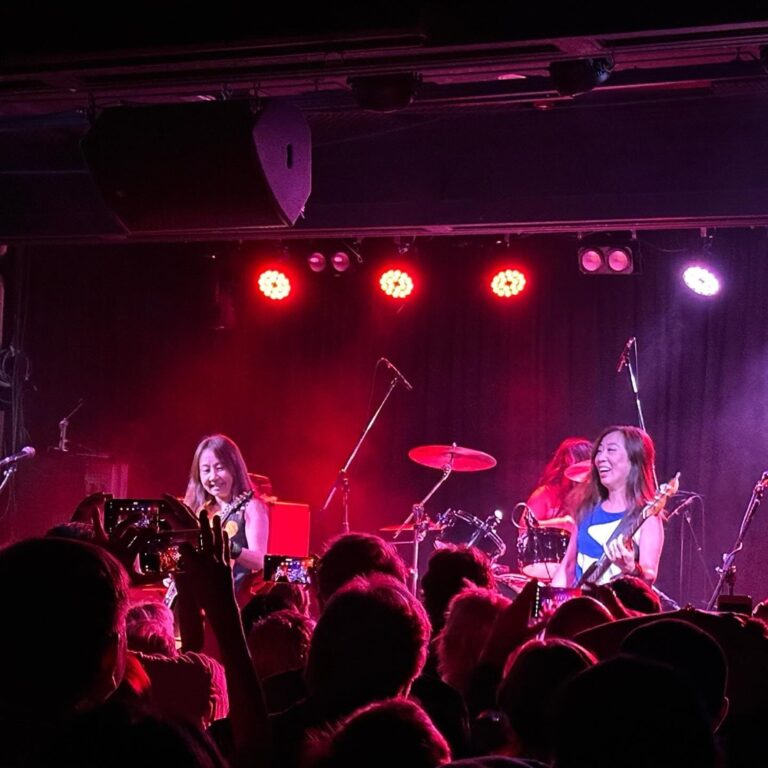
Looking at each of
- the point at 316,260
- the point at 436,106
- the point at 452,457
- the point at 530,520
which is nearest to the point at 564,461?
the point at 452,457

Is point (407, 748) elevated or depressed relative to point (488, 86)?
depressed

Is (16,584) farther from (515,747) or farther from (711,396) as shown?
(711,396)

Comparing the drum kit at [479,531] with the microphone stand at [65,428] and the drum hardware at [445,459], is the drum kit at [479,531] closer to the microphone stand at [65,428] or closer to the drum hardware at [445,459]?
the drum hardware at [445,459]

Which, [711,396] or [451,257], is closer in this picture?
[711,396]

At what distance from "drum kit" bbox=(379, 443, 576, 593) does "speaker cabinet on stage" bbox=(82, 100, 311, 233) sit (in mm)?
2415

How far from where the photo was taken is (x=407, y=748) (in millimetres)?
1645

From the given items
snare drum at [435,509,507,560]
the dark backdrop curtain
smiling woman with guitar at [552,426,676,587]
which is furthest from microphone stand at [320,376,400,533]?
smiling woman with guitar at [552,426,676,587]

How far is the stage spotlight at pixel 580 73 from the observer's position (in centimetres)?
527

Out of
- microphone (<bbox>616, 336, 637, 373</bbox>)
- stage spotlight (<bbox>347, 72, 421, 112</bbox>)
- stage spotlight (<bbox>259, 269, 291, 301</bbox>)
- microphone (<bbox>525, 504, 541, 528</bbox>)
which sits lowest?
microphone (<bbox>525, 504, 541, 528</bbox>)

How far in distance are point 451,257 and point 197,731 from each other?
915 cm

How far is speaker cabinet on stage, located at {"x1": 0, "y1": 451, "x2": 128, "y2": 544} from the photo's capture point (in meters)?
10.1

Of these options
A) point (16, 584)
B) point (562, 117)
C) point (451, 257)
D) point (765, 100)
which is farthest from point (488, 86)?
point (16, 584)

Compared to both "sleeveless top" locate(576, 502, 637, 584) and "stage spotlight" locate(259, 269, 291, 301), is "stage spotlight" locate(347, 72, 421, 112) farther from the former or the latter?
"stage spotlight" locate(259, 269, 291, 301)

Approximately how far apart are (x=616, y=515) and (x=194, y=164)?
3961mm
